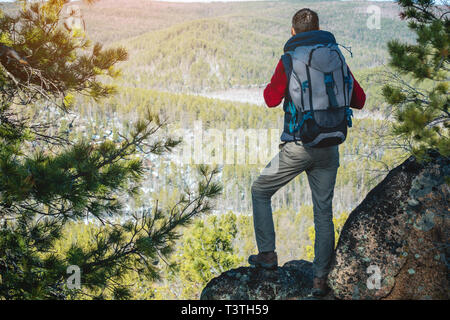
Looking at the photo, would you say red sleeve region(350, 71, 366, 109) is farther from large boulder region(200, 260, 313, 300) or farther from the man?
large boulder region(200, 260, 313, 300)

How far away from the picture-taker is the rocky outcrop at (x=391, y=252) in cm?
367

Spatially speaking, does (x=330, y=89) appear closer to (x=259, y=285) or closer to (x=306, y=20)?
(x=306, y=20)

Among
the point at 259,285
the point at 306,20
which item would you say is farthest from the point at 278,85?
the point at 259,285

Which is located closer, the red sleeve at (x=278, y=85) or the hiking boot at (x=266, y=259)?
the red sleeve at (x=278, y=85)

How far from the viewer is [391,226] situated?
388cm

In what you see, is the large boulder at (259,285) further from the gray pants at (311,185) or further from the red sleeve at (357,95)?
the red sleeve at (357,95)

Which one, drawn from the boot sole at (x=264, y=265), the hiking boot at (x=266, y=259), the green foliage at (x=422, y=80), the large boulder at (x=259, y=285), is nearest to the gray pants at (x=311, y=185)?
the hiking boot at (x=266, y=259)

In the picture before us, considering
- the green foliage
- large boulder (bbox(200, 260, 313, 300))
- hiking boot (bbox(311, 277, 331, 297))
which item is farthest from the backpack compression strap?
large boulder (bbox(200, 260, 313, 300))

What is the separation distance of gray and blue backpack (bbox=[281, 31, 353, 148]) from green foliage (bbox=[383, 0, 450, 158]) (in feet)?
3.25

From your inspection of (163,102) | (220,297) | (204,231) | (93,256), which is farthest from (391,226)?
(163,102)

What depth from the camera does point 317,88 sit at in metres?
3.21

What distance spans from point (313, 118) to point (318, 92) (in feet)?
0.72

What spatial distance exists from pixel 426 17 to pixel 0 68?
5.18 meters
